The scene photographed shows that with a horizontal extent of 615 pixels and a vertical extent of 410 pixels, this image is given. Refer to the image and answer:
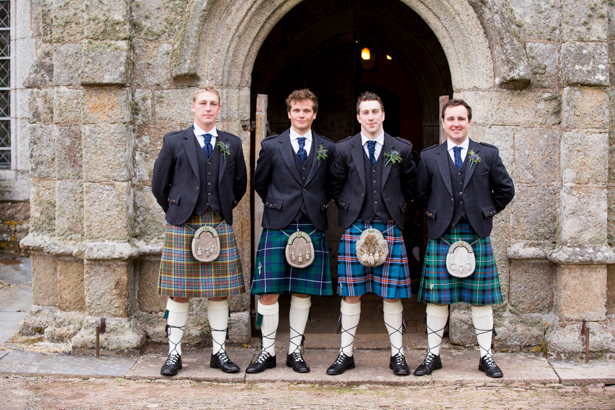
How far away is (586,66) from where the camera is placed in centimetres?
402

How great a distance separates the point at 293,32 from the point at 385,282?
3.59 m

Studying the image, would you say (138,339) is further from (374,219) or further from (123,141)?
(374,219)

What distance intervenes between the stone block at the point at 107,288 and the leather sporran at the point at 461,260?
2215 mm

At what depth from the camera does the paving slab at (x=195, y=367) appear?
12.3 ft

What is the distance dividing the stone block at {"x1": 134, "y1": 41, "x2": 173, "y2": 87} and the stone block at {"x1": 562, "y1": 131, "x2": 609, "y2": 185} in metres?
2.81

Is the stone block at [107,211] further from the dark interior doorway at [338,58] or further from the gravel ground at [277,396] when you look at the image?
the dark interior doorway at [338,58]

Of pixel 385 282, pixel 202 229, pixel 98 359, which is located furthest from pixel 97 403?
pixel 385 282

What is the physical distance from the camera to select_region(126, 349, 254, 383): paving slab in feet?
12.3

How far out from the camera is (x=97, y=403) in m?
3.38

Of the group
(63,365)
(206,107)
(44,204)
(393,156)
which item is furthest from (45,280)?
(393,156)

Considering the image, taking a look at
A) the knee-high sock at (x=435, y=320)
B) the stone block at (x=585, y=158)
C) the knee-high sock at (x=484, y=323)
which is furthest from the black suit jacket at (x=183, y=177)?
the stone block at (x=585, y=158)

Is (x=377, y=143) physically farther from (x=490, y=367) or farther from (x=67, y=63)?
(x=67, y=63)

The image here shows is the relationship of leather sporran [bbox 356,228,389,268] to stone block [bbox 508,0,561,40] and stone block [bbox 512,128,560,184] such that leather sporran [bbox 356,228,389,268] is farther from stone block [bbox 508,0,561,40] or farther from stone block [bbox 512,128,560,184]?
stone block [bbox 508,0,561,40]

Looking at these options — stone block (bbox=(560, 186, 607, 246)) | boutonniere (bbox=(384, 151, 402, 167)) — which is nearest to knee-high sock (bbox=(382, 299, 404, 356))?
boutonniere (bbox=(384, 151, 402, 167))
